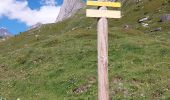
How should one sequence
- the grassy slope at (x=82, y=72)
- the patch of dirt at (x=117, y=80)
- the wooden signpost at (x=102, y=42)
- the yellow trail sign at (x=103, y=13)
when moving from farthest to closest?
the patch of dirt at (x=117, y=80) → the grassy slope at (x=82, y=72) → the wooden signpost at (x=102, y=42) → the yellow trail sign at (x=103, y=13)

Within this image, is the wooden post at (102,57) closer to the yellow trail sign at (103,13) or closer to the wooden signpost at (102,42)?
the wooden signpost at (102,42)

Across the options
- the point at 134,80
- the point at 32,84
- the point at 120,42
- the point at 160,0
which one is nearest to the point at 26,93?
the point at 32,84

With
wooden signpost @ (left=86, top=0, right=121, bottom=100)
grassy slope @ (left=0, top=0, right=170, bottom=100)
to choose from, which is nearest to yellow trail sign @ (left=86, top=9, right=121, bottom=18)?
wooden signpost @ (left=86, top=0, right=121, bottom=100)

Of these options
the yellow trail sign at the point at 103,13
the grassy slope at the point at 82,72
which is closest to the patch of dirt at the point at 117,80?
the grassy slope at the point at 82,72

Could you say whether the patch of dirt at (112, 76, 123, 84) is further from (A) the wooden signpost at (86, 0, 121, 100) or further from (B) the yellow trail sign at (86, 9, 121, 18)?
(B) the yellow trail sign at (86, 9, 121, 18)

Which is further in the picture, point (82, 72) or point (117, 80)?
point (82, 72)

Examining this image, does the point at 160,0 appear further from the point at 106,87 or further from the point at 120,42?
the point at 106,87

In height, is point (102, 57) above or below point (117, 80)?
A: above

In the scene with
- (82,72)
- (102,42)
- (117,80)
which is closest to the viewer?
(102,42)

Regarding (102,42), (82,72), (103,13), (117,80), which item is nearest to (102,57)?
(102,42)

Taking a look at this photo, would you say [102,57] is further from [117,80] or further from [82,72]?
[82,72]

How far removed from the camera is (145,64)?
41.7 meters

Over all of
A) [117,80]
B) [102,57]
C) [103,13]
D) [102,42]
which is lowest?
[117,80]

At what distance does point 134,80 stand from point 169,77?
2918mm
